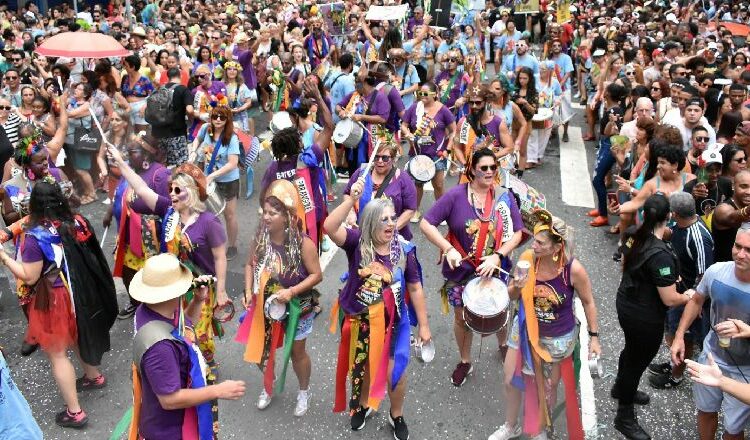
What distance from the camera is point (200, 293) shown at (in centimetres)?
399

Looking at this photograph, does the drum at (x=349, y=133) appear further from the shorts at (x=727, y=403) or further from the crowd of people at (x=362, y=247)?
the shorts at (x=727, y=403)

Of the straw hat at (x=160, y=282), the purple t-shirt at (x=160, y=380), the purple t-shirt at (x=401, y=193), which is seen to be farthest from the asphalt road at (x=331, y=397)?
the straw hat at (x=160, y=282)

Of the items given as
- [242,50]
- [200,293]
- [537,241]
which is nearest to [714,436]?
[537,241]

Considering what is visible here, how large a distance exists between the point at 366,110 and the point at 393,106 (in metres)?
0.34

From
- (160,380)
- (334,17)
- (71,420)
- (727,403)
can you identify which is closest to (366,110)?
(71,420)

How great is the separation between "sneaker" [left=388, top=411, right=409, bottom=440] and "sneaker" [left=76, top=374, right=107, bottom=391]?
2299 mm

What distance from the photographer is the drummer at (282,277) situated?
14.4ft

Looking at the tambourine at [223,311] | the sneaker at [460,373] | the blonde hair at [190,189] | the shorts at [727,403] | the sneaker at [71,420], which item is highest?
the blonde hair at [190,189]

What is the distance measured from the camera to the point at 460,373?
521 centimetres

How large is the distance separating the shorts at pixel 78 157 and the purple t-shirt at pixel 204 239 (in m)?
4.68

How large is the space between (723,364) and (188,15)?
669 inches

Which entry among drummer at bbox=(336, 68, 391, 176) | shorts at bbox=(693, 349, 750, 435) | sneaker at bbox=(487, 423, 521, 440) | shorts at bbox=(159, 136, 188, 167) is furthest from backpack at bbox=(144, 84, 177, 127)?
shorts at bbox=(693, 349, 750, 435)

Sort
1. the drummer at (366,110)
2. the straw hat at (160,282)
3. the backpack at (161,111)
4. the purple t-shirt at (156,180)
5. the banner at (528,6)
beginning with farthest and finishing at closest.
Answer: the banner at (528,6) < the backpack at (161,111) < the drummer at (366,110) < the purple t-shirt at (156,180) < the straw hat at (160,282)

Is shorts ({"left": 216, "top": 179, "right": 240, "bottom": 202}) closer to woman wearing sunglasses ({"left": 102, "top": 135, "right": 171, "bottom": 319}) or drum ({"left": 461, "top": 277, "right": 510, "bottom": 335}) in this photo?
woman wearing sunglasses ({"left": 102, "top": 135, "right": 171, "bottom": 319})
